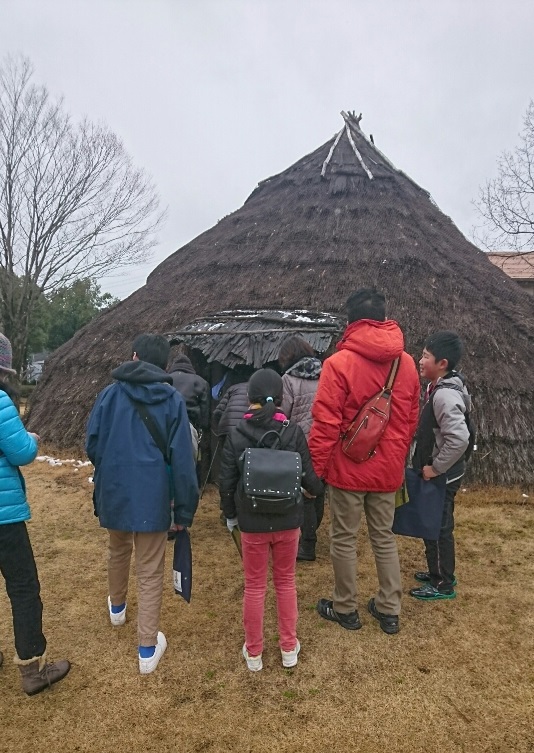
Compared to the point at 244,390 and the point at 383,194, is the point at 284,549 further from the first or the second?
the point at 383,194

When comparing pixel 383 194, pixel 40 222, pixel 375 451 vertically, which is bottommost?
pixel 375 451

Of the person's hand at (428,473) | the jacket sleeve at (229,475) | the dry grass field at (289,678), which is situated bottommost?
the dry grass field at (289,678)

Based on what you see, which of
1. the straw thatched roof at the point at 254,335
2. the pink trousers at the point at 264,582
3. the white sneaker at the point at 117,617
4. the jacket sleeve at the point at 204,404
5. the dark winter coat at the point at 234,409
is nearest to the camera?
the pink trousers at the point at 264,582

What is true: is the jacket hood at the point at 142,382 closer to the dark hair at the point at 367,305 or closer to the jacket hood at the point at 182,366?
the dark hair at the point at 367,305

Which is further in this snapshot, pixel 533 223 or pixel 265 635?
pixel 533 223

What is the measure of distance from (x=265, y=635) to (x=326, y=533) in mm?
1807

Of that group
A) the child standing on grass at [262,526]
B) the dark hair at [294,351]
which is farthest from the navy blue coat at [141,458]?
the dark hair at [294,351]

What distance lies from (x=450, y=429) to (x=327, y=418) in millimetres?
893

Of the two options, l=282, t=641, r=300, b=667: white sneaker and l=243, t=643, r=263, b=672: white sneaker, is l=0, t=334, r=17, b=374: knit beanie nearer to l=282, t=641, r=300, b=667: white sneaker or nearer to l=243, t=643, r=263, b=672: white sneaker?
l=243, t=643, r=263, b=672: white sneaker

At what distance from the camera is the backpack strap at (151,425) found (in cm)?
254

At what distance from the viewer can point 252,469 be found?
7.86ft

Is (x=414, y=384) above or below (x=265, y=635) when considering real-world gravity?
above

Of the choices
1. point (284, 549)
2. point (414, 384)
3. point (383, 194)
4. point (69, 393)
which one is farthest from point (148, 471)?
point (383, 194)

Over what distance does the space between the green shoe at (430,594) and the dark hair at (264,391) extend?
186cm
